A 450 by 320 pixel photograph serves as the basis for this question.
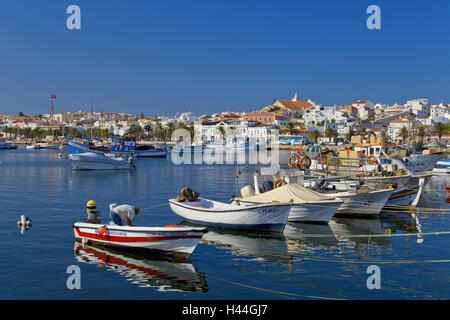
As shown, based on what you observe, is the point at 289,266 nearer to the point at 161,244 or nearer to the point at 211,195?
the point at 161,244

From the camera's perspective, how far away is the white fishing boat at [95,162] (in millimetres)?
55844

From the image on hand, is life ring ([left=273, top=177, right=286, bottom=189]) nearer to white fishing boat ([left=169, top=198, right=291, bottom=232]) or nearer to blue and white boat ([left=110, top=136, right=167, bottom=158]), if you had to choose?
white fishing boat ([left=169, top=198, right=291, bottom=232])

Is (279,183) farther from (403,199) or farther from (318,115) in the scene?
(318,115)

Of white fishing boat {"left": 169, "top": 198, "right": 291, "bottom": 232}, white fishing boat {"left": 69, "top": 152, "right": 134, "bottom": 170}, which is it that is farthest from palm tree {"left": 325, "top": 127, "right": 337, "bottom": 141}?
white fishing boat {"left": 169, "top": 198, "right": 291, "bottom": 232}

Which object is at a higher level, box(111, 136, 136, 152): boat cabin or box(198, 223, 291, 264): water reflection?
box(111, 136, 136, 152): boat cabin

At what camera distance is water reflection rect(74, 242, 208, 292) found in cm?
1256

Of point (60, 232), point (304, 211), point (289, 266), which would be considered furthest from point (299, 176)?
point (60, 232)

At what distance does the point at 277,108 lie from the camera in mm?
198500

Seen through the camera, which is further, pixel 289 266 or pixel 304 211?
pixel 304 211

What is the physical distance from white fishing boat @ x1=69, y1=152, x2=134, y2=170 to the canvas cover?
40.0 m

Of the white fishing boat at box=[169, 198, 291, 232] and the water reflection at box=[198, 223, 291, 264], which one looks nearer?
the water reflection at box=[198, 223, 291, 264]

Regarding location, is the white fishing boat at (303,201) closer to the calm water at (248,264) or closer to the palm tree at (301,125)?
the calm water at (248,264)

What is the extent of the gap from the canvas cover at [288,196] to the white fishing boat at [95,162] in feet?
131
